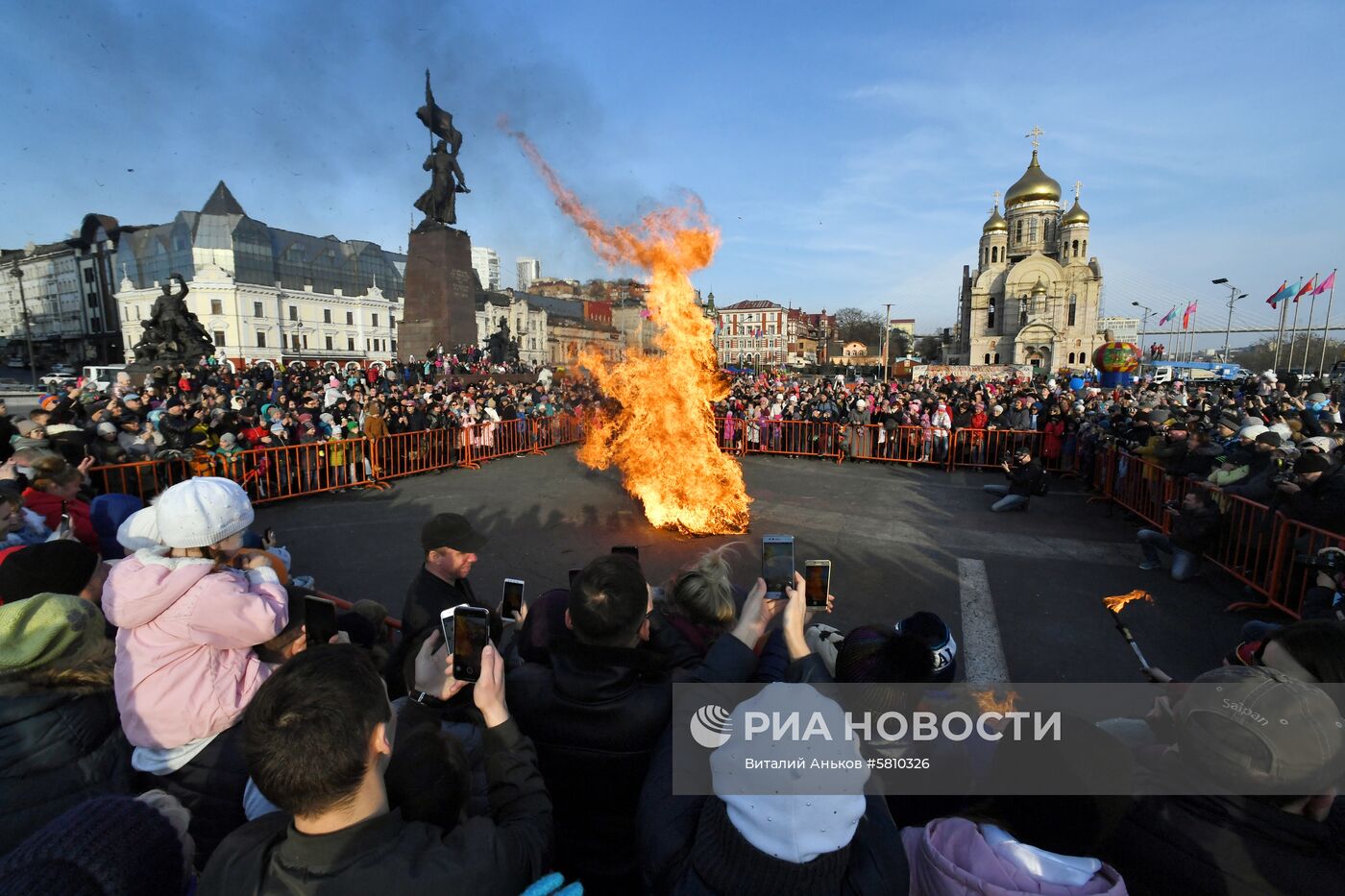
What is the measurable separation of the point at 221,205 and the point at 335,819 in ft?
299

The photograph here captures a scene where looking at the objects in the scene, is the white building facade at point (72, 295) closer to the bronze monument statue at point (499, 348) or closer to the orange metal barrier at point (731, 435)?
the bronze monument statue at point (499, 348)

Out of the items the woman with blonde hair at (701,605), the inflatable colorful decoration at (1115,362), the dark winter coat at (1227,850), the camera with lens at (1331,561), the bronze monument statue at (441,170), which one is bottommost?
the camera with lens at (1331,561)

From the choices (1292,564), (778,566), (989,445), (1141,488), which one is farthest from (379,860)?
(989,445)

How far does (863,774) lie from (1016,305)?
285 ft

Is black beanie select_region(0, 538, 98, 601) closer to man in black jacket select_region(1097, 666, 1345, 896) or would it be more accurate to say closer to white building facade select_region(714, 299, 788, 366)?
man in black jacket select_region(1097, 666, 1345, 896)

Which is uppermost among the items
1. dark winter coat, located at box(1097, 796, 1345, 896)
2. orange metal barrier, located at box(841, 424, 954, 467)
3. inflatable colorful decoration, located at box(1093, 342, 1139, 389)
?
inflatable colorful decoration, located at box(1093, 342, 1139, 389)

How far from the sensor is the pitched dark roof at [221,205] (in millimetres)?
71000

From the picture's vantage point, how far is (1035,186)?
76.4 metres

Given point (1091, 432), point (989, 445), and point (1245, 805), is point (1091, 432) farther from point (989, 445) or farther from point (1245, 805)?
point (1245, 805)

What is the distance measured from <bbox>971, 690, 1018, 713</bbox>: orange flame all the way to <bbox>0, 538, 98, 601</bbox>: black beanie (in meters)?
4.13

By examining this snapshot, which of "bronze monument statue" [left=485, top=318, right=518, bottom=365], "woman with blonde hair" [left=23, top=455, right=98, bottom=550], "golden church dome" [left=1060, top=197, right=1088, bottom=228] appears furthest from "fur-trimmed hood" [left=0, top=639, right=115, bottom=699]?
"golden church dome" [left=1060, top=197, right=1088, bottom=228]

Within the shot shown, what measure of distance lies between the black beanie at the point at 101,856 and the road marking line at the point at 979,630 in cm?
512

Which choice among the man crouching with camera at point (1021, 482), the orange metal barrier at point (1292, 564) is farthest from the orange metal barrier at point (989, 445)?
the orange metal barrier at point (1292, 564)

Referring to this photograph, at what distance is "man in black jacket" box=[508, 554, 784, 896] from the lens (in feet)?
7.44
